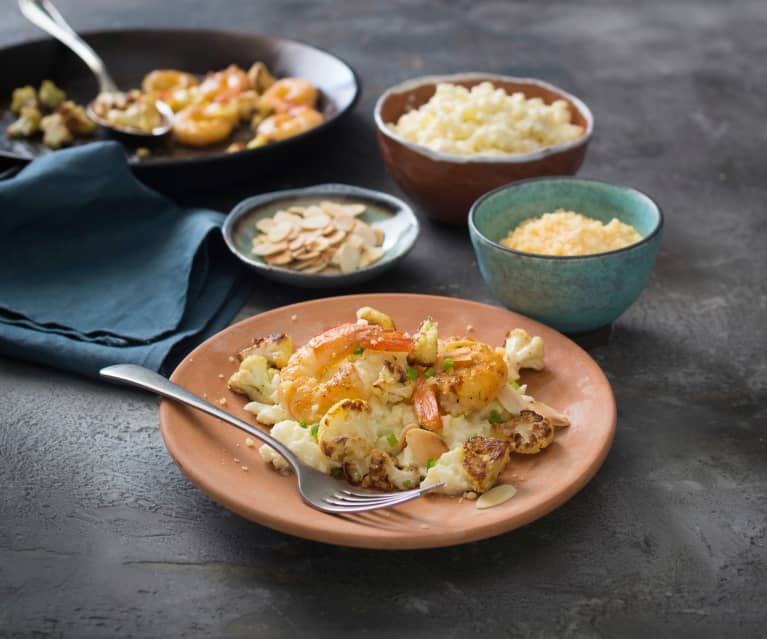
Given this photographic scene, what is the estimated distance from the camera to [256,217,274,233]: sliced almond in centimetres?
218

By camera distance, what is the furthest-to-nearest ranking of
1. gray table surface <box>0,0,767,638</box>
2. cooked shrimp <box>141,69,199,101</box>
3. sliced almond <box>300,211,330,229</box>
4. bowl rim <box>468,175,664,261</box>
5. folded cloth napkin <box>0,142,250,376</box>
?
1. cooked shrimp <box>141,69,199,101</box>
2. sliced almond <box>300,211,330,229</box>
3. folded cloth napkin <box>0,142,250,376</box>
4. bowl rim <box>468,175,664,261</box>
5. gray table surface <box>0,0,767,638</box>

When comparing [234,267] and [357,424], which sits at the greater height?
[357,424]

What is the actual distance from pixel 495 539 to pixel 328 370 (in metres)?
0.38

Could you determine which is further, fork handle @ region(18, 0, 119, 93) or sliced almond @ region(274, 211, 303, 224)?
fork handle @ region(18, 0, 119, 93)

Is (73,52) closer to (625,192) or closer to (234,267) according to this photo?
(234,267)

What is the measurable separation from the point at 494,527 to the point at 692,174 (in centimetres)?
162

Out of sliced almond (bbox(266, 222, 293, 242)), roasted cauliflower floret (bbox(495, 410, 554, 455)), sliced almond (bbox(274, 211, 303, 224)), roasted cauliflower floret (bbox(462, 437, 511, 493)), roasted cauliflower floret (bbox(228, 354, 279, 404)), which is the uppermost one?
roasted cauliflower floret (bbox(462, 437, 511, 493))

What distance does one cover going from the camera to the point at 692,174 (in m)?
2.64

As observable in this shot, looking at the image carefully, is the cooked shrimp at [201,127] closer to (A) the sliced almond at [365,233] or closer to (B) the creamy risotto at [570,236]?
(A) the sliced almond at [365,233]

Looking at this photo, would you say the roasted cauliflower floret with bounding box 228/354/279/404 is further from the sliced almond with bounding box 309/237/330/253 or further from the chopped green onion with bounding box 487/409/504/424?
the sliced almond with bounding box 309/237/330/253

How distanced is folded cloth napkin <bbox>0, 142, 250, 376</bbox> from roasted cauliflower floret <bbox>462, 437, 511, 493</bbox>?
0.69 metres

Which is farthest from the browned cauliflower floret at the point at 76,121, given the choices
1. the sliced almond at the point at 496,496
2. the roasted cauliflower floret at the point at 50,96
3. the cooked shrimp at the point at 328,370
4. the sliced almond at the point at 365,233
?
the sliced almond at the point at 496,496

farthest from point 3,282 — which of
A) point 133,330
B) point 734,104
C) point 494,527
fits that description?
point 734,104

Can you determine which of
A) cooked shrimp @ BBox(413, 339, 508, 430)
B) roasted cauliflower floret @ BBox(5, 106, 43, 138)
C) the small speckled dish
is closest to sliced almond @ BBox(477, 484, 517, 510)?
cooked shrimp @ BBox(413, 339, 508, 430)
